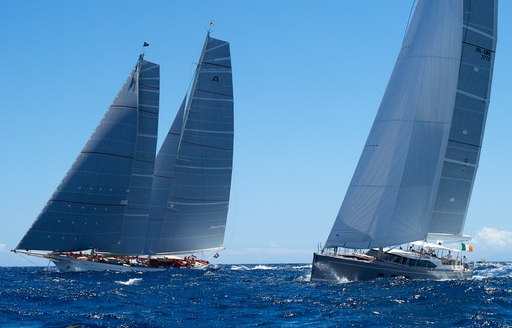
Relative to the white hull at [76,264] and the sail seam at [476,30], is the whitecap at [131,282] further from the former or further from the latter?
the sail seam at [476,30]

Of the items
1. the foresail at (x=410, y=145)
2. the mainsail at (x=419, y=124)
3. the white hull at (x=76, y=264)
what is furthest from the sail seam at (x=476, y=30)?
the white hull at (x=76, y=264)

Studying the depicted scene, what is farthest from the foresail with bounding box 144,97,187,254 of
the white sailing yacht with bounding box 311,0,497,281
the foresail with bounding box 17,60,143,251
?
the white sailing yacht with bounding box 311,0,497,281

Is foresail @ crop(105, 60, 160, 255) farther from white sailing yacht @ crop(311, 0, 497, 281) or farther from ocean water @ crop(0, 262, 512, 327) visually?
white sailing yacht @ crop(311, 0, 497, 281)

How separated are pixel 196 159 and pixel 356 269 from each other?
19.8 meters

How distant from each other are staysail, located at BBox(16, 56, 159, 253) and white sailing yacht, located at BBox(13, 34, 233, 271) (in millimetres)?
71

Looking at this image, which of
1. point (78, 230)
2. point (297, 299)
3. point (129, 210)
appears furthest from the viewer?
point (129, 210)

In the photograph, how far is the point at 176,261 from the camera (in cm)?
6038

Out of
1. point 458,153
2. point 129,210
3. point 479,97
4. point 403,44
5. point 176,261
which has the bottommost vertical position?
point 176,261

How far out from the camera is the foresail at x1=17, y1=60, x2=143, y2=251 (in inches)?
1984

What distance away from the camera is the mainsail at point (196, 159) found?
2264 inches

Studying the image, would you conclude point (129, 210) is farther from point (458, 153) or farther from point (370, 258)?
point (458, 153)

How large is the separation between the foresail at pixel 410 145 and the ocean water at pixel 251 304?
147 inches

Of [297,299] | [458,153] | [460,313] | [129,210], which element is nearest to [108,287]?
[297,299]

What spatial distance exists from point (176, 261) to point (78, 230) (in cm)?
1113
